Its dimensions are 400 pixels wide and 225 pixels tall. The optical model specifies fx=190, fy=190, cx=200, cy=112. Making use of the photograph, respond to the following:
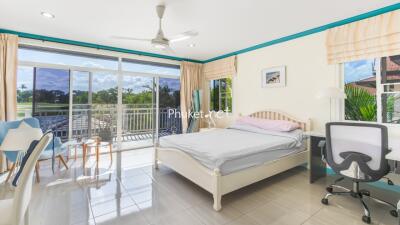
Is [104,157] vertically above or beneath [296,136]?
beneath

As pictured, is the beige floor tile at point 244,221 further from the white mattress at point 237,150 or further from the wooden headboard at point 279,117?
the wooden headboard at point 279,117

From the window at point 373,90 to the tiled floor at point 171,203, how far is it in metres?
1.27

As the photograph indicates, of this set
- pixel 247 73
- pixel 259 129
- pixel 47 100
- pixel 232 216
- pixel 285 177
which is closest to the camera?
pixel 232 216

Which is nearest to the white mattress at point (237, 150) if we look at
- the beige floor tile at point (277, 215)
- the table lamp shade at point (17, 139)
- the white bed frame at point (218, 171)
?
the white bed frame at point (218, 171)

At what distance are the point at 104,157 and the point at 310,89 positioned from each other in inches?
172

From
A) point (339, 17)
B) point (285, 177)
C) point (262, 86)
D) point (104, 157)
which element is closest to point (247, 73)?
point (262, 86)

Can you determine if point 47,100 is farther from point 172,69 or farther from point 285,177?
point 285,177

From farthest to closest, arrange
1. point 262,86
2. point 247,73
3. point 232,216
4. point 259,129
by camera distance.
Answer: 1. point 247,73
2. point 262,86
3. point 259,129
4. point 232,216

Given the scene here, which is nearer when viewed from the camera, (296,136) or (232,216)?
(232,216)

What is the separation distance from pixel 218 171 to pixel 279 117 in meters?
2.37

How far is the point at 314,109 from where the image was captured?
11.1 feet

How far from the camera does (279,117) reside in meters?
3.91

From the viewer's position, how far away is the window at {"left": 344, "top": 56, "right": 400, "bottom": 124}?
105 inches

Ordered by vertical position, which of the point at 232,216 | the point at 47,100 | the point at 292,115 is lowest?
the point at 232,216
